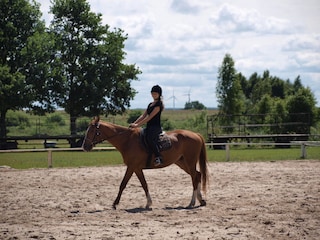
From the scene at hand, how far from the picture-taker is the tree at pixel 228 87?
158ft

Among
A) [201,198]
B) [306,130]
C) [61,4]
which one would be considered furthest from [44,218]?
[61,4]

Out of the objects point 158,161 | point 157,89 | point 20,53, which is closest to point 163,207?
point 158,161

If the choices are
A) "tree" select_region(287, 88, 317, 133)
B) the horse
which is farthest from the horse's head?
"tree" select_region(287, 88, 317, 133)

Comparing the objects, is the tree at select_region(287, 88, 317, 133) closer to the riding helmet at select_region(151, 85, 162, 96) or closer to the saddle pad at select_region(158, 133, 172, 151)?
the saddle pad at select_region(158, 133, 172, 151)

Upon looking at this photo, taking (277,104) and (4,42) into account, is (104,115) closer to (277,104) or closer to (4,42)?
(4,42)

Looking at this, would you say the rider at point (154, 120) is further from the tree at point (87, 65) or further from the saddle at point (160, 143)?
the tree at point (87, 65)

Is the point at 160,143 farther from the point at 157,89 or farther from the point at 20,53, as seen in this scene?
the point at 20,53

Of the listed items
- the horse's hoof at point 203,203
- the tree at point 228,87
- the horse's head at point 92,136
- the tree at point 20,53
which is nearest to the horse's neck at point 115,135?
the horse's head at point 92,136

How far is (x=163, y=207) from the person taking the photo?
11789 mm

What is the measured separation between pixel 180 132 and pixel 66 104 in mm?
32582

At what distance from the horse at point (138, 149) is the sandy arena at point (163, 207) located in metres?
0.52

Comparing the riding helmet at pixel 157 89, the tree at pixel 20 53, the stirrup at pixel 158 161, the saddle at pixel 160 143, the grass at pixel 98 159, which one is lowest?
the grass at pixel 98 159

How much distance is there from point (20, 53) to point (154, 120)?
100ft

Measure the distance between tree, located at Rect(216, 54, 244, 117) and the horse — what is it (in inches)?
1415
